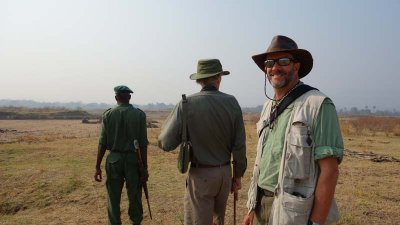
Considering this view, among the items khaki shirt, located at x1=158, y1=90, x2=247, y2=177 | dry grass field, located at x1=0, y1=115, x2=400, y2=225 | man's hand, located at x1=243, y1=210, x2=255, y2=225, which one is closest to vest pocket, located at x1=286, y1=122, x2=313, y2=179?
man's hand, located at x1=243, y1=210, x2=255, y2=225

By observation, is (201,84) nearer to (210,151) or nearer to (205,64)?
(205,64)

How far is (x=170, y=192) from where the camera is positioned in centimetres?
838

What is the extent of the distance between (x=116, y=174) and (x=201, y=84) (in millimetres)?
1975

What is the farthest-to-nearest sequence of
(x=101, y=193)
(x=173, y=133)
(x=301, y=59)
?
1. (x=101, y=193)
2. (x=173, y=133)
3. (x=301, y=59)

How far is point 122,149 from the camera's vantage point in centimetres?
536

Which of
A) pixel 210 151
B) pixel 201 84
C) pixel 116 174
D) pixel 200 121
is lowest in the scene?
pixel 116 174

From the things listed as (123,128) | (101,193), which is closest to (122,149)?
(123,128)

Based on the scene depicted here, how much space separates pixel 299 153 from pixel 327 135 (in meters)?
0.19

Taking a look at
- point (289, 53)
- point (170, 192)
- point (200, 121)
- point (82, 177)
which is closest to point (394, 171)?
point (170, 192)

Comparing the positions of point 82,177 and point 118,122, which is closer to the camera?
point 118,122

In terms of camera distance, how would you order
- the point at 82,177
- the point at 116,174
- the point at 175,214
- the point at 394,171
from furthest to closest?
the point at 394,171, the point at 82,177, the point at 175,214, the point at 116,174

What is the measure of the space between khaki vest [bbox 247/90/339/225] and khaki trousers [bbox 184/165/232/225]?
5.31 ft

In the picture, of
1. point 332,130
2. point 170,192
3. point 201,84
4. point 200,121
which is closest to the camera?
point 332,130

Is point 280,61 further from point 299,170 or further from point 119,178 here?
point 119,178
